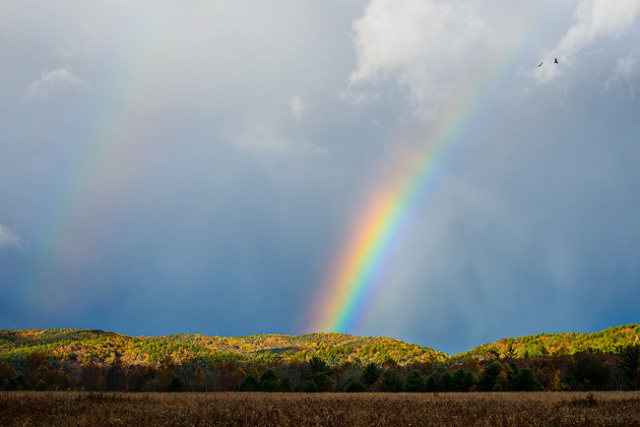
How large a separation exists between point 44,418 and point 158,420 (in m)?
4.76

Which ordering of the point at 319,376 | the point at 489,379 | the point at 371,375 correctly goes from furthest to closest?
the point at 371,375, the point at 319,376, the point at 489,379

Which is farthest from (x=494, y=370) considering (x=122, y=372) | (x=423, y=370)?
(x=122, y=372)

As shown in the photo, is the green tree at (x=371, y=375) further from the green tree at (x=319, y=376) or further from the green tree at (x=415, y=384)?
the green tree at (x=415, y=384)

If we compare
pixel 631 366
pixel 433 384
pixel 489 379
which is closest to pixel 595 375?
pixel 631 366

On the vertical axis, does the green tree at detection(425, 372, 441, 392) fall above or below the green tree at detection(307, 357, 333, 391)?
below

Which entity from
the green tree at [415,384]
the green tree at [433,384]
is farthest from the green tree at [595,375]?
the green tree at [415,384]

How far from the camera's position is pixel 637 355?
85.5 metres

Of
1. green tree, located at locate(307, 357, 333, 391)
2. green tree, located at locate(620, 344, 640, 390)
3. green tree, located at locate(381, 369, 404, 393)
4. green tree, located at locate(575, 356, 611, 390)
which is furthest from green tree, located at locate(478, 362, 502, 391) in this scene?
green tree, located at locate(307, 357, 333, 391)

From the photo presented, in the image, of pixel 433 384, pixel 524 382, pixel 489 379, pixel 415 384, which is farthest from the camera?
pixel 489 379

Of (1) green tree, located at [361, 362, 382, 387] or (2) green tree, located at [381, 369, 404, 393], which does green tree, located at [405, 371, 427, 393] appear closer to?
(2) green tree, located at [381, 369, 404, 393]

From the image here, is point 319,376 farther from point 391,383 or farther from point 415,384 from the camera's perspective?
point 415,384

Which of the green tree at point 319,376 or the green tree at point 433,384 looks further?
the green tree at point 319,376

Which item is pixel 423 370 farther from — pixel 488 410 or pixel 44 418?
pixel 44 418

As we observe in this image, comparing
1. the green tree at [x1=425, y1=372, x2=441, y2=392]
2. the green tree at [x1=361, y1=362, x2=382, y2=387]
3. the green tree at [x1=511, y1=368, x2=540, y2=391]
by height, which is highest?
the green tree at [x1=361, y1=362, x2=382, y2=387]
